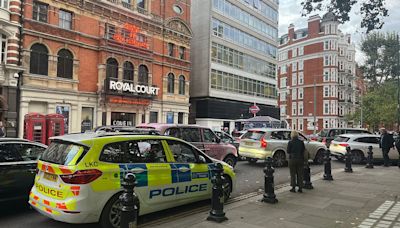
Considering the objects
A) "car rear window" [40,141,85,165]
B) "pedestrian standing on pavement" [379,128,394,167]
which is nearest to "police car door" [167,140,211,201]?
"car rear window" [40,141,85,165]

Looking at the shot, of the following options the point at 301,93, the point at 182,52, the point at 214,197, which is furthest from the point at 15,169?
the point at 301,93

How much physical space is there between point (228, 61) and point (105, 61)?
55.6 ft

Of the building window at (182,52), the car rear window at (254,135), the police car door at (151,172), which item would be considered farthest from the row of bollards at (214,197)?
the building window at (182,52)

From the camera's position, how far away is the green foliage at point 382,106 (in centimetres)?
4422

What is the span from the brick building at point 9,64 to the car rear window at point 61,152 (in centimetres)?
1711

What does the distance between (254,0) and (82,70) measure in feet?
91.1

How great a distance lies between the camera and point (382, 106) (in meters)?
45.0

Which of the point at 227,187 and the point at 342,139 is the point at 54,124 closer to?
the point at 227,187

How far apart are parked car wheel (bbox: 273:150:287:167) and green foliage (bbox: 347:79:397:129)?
36.6 metres

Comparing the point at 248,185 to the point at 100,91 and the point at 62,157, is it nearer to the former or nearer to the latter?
the point at 62,157

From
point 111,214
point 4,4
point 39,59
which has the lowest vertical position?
point 111,214

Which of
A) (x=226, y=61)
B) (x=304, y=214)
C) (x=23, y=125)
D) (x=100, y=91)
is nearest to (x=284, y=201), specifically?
(x=304, y=214)

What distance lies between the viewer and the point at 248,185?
983 centimetres

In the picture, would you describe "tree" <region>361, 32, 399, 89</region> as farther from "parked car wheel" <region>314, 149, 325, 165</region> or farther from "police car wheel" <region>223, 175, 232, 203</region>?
"police car wheel" <region>223, 175, 232, 203</region>
